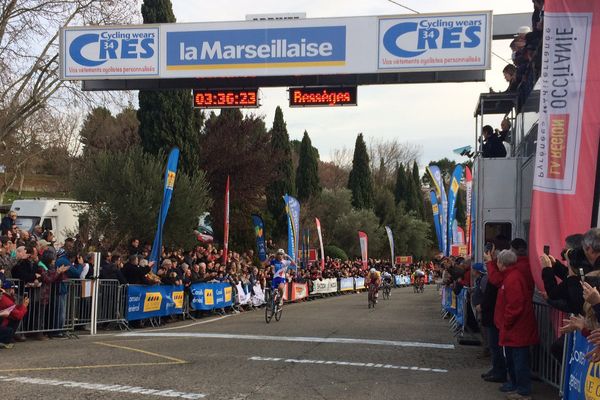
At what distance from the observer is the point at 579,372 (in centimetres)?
609

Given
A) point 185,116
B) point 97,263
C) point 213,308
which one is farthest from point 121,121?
point 97,263

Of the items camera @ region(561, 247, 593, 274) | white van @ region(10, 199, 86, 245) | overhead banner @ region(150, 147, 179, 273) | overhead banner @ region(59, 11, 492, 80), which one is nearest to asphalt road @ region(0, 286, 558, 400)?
camera @ region(561, 247, 593, 274)

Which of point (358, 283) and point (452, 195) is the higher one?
point (452, 195)

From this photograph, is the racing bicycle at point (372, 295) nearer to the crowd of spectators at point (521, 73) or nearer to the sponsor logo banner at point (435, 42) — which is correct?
the sponsor logo banner at point (435, 42)

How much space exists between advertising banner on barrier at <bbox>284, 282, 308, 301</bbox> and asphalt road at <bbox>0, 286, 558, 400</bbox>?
47.8 ft

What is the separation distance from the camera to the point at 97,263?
546 inches

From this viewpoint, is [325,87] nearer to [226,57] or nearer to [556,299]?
[226,57]

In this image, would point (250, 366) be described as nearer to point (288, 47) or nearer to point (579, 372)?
point (579, 372)

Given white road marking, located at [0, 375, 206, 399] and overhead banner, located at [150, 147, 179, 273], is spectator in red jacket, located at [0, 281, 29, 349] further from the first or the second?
overhead banner, located at [150, 147, 179, 273]

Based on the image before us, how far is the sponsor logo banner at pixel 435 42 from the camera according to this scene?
1691 centimetres

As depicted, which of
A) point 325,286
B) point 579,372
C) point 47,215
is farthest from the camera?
point 325,286

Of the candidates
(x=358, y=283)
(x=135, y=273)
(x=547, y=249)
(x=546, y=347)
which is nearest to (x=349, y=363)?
(x=546, y=347)

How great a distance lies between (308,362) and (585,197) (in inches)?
183

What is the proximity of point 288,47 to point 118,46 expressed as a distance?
4874 mm
